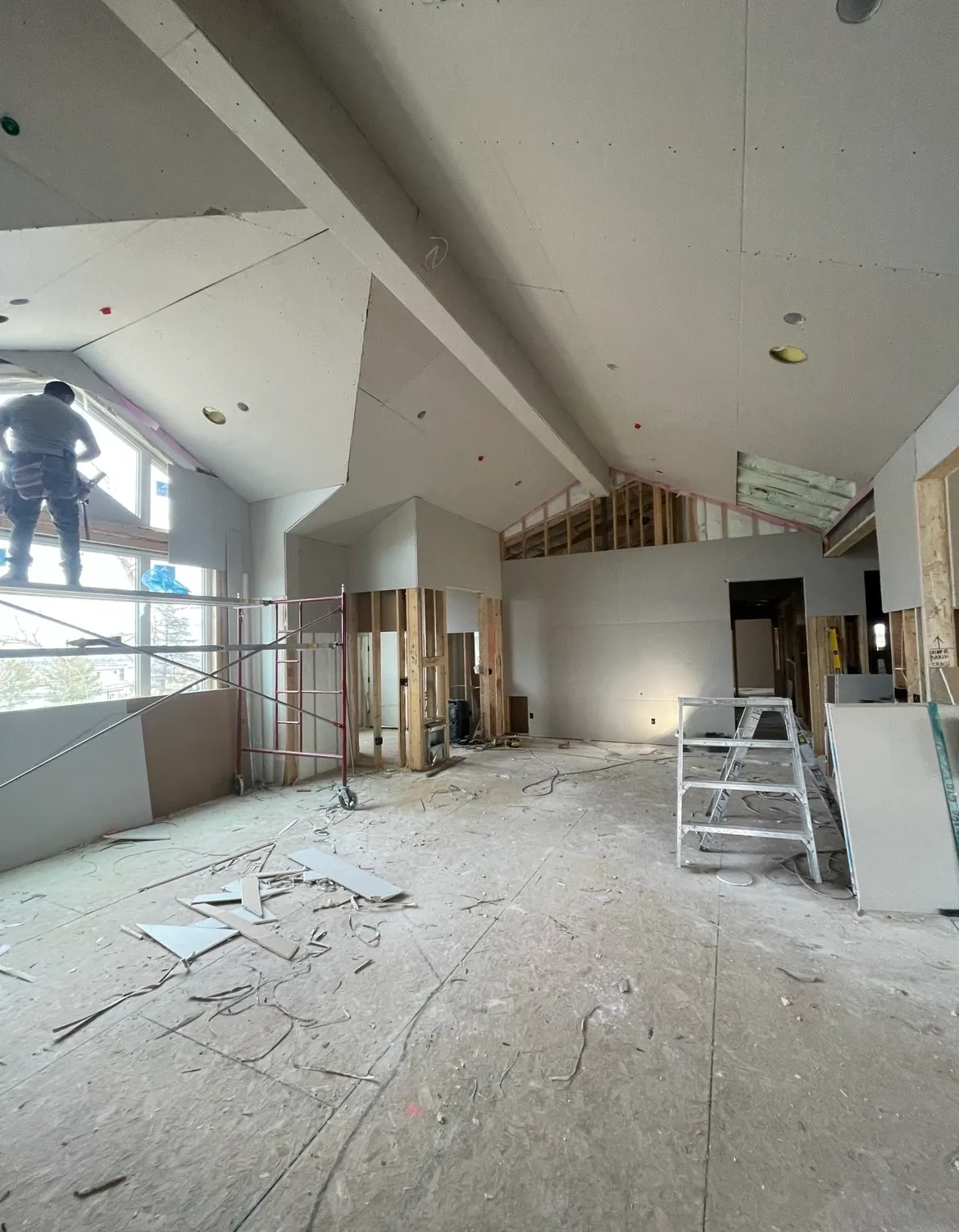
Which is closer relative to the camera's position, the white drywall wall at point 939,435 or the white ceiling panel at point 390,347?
the white drywall wall at point 939,435

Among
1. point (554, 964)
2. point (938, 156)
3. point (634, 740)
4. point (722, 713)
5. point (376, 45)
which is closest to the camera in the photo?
point (938, 156)

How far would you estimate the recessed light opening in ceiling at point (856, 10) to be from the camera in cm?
150

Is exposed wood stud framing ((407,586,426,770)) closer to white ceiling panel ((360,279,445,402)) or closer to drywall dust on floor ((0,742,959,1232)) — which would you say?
white ceiling panel ((360,279,445,402))

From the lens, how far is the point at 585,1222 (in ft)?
4.52

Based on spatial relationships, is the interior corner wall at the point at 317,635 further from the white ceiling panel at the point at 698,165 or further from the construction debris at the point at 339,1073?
the construction debris at the point at 339,1073

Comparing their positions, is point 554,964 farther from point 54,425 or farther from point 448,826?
point 54,425

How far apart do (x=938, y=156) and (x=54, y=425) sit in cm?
476

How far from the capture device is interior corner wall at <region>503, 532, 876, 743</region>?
7094mm

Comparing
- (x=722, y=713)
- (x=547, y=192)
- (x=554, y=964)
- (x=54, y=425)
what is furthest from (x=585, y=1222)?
(x=722, y=713)

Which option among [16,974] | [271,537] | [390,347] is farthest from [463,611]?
[16,974]

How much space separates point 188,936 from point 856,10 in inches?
174

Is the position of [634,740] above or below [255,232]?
A: below

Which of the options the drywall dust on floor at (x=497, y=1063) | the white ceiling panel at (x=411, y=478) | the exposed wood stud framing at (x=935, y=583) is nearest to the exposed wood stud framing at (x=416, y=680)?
the white ceiling panel at (x=411, y=478)

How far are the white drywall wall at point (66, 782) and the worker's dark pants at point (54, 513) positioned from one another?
1.18 m
